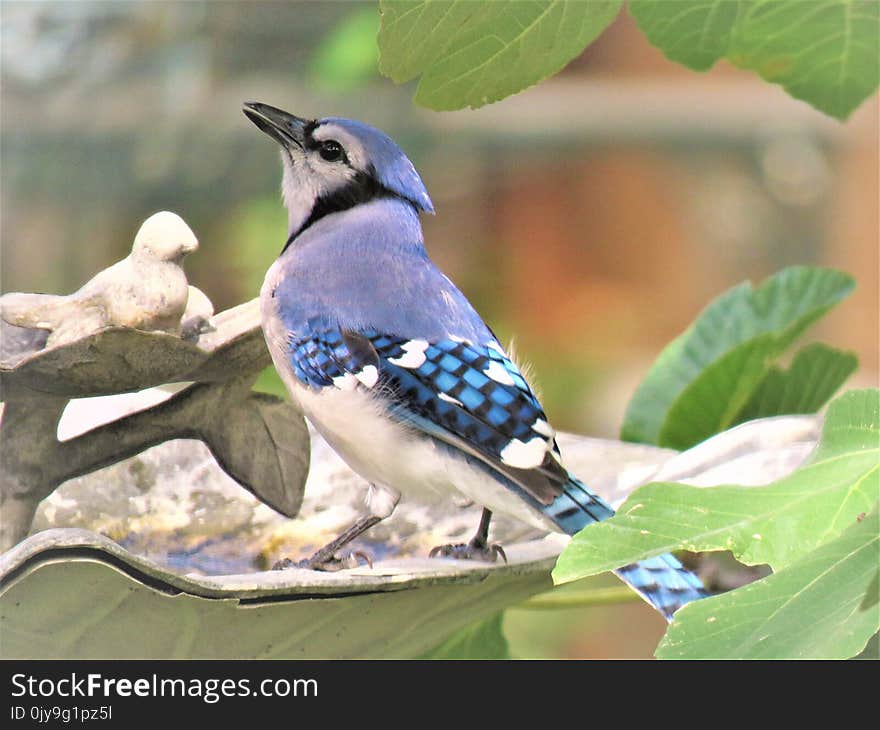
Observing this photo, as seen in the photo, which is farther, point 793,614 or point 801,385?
point 801,385

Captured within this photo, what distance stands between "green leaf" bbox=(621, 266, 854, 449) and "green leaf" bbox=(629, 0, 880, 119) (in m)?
0.18

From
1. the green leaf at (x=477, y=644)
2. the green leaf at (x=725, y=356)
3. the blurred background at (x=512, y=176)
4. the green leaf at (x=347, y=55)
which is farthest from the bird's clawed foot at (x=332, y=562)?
the green leaf at (x=347, y=55)

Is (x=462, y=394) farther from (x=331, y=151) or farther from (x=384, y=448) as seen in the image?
(x=331, y=151)

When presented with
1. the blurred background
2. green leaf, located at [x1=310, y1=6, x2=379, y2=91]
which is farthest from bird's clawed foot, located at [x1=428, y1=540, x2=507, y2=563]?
green leaf, located at [x1=310, y1=6, x2=379, y2=91]

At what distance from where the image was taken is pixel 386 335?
616mm

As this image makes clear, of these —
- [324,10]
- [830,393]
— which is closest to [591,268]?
[324,10]

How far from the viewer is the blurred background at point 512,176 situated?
1.74 meters

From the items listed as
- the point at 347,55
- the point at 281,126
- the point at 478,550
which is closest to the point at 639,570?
the point at 478,550

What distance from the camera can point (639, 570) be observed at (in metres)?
0.60

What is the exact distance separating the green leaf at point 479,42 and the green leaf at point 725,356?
11.0 inches

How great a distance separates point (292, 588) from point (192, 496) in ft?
0.77

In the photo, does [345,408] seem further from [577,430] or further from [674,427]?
[577,430]

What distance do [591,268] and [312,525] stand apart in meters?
1.65

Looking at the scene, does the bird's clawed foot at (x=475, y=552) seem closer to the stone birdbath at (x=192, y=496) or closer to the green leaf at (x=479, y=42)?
the stone birdbath at (x=192, y=496)
